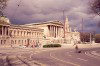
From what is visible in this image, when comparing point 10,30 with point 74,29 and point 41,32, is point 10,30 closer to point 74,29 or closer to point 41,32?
point 41,32

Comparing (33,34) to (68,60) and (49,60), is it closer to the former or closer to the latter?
(49,60)

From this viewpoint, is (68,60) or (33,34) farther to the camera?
(33,34)

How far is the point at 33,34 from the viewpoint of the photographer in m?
112

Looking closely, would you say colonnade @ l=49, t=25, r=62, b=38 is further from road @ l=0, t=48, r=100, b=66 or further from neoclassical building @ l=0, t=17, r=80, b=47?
road @ l=0, t=48, r=100, b=66

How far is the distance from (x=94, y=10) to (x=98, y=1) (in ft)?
6.82

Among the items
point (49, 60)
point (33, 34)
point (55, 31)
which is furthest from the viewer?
point (55, 31)

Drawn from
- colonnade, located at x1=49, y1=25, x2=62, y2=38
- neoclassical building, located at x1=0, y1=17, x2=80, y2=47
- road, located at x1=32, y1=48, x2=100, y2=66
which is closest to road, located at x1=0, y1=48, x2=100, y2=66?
road, located at x1=32, y1=48, x2=100, y2=66

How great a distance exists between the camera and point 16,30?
99562 mm

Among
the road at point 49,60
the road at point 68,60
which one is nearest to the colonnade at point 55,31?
the road at point 49,60

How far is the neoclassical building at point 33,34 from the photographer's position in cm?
8782

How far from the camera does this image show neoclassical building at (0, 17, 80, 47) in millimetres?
87825

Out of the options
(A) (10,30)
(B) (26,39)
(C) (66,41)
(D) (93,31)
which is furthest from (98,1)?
(D) (93,31)

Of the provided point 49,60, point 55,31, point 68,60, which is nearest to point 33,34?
point 55,31

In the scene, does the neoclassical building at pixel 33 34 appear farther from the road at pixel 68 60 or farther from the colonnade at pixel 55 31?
the road at pixel 68 60
